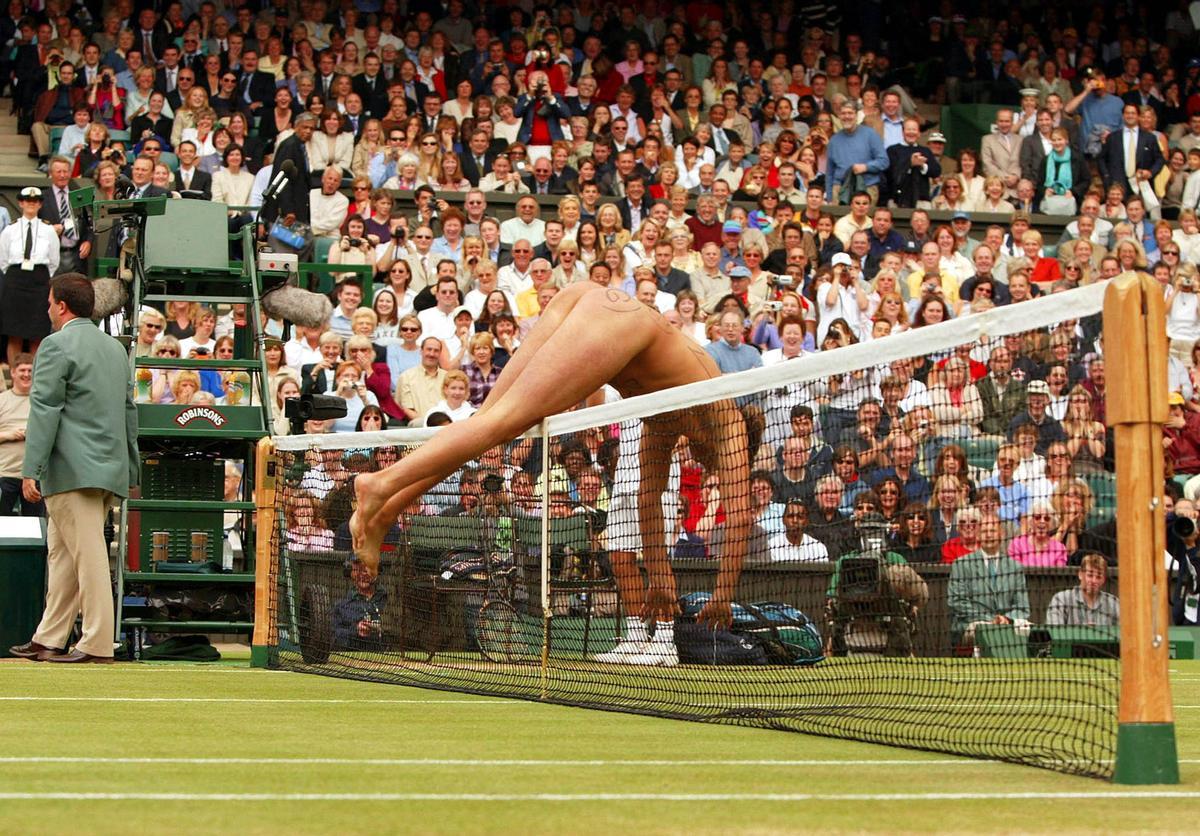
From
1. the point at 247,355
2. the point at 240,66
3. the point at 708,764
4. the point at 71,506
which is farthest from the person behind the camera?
the point at 240,66

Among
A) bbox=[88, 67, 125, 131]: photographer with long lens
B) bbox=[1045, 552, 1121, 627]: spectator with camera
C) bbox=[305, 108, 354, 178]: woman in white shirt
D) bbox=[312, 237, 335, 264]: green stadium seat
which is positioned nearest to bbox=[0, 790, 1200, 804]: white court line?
bbox=[1045, 552, 1121, 627]: spectator with camera

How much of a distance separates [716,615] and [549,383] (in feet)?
4.16

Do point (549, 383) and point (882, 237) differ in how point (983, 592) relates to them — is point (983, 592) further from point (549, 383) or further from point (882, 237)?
point (882, 237)

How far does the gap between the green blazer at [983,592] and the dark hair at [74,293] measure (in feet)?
18.8

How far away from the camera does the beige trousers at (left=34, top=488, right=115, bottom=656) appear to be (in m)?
11.0

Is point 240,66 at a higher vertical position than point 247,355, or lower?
higher

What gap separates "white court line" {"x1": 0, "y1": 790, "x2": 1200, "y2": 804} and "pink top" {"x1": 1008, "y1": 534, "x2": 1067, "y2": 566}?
1.75 metres

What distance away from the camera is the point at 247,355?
533 inches

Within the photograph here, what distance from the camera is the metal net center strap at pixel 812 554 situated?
21.1 ft

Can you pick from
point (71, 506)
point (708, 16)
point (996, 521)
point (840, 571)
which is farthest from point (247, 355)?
point (708, 16)

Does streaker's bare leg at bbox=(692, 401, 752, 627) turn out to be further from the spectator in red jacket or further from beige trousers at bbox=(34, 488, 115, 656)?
the spectator in red jacket

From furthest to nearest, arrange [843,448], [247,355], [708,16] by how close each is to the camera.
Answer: [708,16] → [247,355] → [843,448]

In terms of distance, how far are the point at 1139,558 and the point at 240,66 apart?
1894 cm

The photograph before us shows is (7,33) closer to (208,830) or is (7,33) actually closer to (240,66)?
(240,66)
